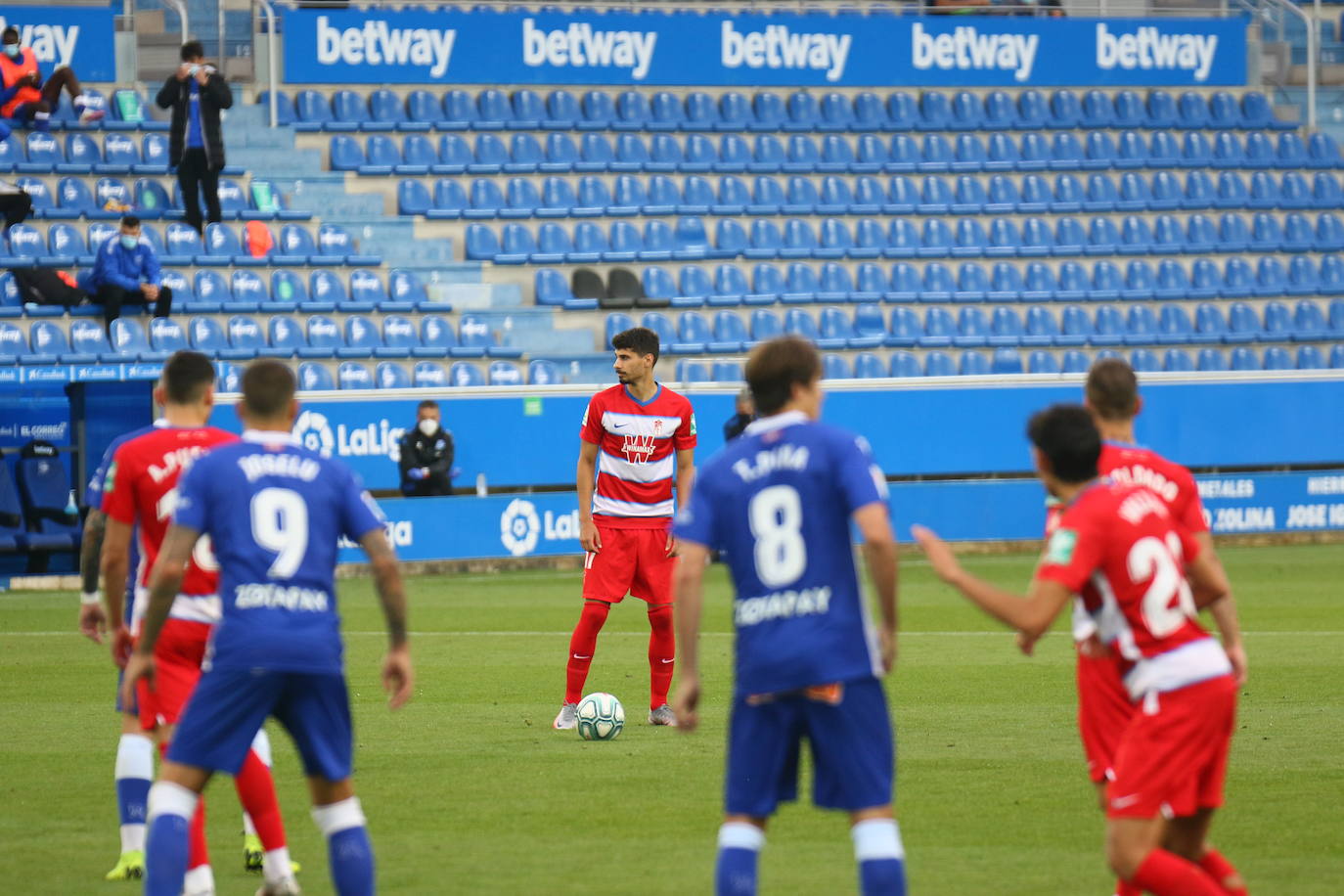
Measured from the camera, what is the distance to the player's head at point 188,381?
6.74 meters

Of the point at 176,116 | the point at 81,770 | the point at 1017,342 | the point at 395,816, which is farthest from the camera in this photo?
the point at 1017,342

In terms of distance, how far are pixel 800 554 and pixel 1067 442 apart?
87 cm

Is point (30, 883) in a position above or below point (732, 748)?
below

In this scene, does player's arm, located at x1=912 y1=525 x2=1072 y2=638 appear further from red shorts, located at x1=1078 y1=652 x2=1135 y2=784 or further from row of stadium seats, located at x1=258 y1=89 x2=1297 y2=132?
row of stadium seats, located at x1=258 y1=89 x2=1297 y2=132

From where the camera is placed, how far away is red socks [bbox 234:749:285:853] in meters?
6.61

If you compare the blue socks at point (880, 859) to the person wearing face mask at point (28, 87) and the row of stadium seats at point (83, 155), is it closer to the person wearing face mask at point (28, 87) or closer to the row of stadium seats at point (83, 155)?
the row of stadium seats at point (83, 155)

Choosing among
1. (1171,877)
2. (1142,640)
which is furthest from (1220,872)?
(1142,640)

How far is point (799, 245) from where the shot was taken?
93.9 ft

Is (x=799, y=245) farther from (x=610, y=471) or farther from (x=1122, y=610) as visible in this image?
(x=1122, y=610)

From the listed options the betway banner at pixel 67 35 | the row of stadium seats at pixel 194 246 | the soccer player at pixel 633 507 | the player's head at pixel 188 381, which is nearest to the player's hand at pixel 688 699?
the player's head at pixel 188 381

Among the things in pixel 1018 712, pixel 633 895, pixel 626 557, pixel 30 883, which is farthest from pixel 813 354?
pixel 1018 712

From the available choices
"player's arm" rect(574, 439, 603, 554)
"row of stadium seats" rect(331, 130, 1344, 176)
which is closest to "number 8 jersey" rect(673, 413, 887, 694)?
"player's arm" rect(574, 439, 603, 554)

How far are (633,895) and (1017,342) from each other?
71.0 feet

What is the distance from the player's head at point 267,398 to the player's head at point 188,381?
2.51ft
